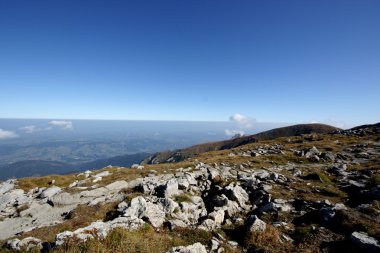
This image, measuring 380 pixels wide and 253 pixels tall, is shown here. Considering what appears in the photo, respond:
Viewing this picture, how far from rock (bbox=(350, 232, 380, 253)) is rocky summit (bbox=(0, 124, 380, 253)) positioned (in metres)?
0.04

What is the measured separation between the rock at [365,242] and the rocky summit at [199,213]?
0.04m

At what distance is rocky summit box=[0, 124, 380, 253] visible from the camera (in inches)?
408

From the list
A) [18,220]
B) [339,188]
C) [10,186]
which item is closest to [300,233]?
[339,188]

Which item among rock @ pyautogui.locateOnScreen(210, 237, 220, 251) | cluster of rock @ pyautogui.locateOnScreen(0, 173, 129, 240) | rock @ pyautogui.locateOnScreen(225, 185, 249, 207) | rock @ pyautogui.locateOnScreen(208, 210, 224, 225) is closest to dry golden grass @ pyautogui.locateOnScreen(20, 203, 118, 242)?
cluster of rock @ pyautogui.locateOnScreen(0, 173, 129, 240)

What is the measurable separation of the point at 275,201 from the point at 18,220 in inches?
829

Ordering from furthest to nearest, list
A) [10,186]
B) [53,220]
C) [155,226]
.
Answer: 1. [10,186]
2. [53,220]
3. [155,226]

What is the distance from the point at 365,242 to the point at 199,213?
9612 mm

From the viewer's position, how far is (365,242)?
392 inches

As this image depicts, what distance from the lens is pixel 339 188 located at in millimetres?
19906

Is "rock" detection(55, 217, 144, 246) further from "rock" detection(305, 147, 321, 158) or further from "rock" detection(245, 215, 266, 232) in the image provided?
"rock" detection(305, 147, 321, 158)

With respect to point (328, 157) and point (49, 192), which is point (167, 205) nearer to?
point (49, 192)

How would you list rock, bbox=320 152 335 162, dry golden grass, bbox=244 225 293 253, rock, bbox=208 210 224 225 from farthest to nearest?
rock, bbox=320 152 335 162
rock, bbox=208 210 224 225
dry golden grass, bbox=244 225 293 253

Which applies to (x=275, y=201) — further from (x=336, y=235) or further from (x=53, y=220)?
(x=53, y=220)

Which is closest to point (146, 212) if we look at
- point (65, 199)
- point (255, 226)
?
point (255, 226)
